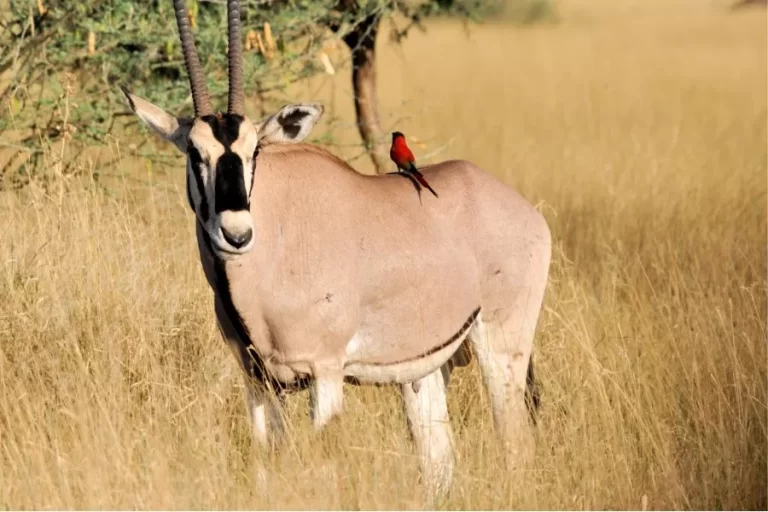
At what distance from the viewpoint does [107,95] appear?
29.8 ft

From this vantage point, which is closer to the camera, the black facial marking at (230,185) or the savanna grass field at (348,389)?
the black facial marking at (230,185)

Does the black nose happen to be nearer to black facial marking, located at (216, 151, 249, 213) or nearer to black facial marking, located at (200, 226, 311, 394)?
black facial marking, located at (216, 151, 249, 213)

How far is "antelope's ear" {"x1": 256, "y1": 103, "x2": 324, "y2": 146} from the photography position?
5.07 metres

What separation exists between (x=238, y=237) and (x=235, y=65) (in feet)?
2.97

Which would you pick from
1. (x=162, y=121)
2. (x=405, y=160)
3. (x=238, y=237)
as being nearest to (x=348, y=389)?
(x=405, y=160)

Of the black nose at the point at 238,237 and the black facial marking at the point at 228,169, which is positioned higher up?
the black facial marking at the point at 228,169

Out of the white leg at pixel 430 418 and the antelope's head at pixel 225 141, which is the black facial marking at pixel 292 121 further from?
the white leg at pixel 430 418

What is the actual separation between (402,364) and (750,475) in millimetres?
1340

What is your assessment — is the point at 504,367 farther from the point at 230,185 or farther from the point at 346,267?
the point at 230,185

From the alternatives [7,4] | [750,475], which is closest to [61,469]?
[750,475]

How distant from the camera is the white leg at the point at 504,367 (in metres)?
5.55

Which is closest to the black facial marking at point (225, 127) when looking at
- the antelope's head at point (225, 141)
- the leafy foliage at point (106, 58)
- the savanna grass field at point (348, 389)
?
the antelope's head at point (225, 141)

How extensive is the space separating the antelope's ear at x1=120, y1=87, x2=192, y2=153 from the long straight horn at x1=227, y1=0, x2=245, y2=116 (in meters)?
0.17

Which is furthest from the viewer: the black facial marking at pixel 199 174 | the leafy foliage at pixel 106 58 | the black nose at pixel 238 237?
the leafy foliage at pixel 106 58
